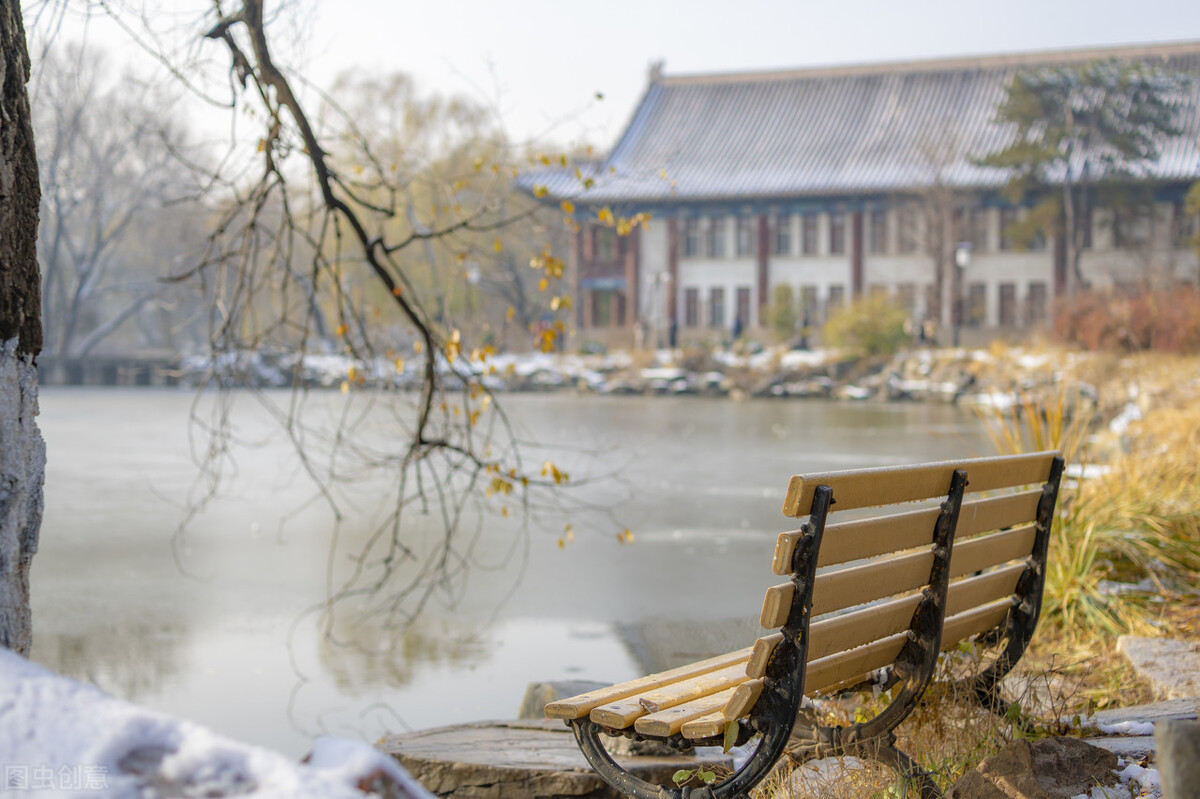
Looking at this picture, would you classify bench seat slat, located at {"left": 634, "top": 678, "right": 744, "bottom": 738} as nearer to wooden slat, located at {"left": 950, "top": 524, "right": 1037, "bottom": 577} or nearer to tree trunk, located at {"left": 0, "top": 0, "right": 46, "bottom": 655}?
wooden slat, located at {"left": 950, "top": 524, "right": 1037, "bottom": 577}

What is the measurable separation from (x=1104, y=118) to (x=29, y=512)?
37566mm

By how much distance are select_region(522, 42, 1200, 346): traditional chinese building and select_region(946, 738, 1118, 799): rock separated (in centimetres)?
3355

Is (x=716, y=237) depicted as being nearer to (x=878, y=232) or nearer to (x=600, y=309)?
(x=600, y=309)

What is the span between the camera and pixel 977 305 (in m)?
39.6

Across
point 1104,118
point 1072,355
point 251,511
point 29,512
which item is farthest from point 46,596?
point 1104,118

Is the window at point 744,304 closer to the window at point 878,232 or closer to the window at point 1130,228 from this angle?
the window at point 878,232

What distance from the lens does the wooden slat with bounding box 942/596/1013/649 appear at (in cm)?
346

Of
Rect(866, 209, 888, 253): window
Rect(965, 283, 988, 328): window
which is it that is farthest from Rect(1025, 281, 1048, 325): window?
Rect(866, 209, 888, 253): window

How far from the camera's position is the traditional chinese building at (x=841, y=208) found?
38.2 metres

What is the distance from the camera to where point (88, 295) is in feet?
137

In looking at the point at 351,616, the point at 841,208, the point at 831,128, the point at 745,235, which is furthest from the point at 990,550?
the point at 831,128

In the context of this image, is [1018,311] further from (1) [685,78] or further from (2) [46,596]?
(2) [46,596]

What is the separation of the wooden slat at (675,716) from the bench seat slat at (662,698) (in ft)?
0.08

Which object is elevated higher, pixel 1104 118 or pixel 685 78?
pixel 685 78
